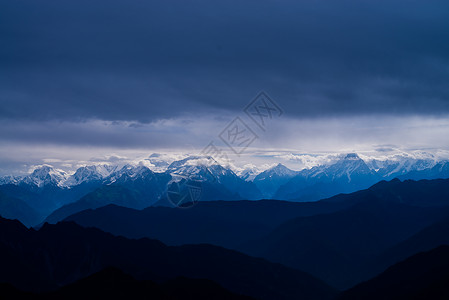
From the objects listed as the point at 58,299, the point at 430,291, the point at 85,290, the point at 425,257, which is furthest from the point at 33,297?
the point at 425,257

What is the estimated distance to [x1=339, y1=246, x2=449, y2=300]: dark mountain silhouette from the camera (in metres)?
150

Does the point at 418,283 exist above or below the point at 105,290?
above

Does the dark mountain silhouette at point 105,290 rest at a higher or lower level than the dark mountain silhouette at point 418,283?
lower

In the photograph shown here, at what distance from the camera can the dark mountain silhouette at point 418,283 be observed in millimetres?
150000

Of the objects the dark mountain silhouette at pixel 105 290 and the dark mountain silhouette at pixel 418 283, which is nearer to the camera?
the dark mountain silhouette at pixel 105 290

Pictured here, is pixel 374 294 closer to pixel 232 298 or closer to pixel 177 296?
pixel 232 298

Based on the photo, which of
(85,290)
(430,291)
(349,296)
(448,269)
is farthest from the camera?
(349,296)

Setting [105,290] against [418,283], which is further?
[418,283]

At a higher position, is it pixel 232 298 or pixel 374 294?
pixel 374 294

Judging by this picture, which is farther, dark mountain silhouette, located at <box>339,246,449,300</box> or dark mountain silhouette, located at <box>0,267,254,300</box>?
dark mountain silhouette, located at <box>339,246,449,300</box>

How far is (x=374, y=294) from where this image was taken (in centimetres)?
18262

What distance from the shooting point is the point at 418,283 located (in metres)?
171

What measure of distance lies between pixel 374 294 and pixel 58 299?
141 m

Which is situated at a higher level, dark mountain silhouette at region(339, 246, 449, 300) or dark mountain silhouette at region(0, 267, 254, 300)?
dark mountain silhouette at region(339, 246, 449, 300)
